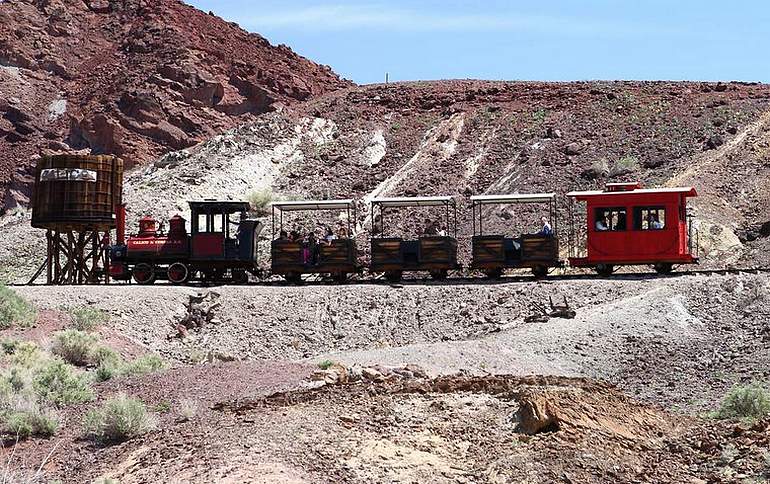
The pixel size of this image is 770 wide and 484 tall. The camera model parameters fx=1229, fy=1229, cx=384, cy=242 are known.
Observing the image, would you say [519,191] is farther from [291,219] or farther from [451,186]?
[291,219]

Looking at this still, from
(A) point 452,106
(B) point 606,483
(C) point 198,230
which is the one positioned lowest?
(B) point 606,483

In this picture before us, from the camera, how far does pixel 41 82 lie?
72.6 metres

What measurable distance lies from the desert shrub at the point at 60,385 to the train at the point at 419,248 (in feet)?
50.7

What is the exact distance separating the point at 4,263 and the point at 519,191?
68.4 feet

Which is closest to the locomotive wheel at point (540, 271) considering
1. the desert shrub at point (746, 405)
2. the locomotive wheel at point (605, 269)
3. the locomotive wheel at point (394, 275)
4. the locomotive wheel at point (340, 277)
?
the locomotive wheel at point (605, 269)

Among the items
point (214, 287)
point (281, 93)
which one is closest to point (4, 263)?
point (214, 287)

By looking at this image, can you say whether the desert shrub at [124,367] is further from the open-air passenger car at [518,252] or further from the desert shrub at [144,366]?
the open-air passenger car at [518,252]

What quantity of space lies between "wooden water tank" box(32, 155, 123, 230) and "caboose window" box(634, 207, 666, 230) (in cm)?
1698

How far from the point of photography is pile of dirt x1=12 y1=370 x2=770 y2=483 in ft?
52.2

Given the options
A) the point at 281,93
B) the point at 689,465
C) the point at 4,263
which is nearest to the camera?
the point at 689,465

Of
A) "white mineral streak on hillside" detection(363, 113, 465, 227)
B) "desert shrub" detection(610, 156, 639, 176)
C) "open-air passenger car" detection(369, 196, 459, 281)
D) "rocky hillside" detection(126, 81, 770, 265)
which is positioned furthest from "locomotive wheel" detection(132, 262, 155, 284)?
"desert shrub" detection(610, 156, 639, 176)

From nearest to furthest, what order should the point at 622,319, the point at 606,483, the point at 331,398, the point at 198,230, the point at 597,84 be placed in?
the point at 606,483 → the point at 331,398 → the point at 622,319 → the point at 198,230 → the point at 597,84

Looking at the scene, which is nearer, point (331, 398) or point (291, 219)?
point (331, 398)

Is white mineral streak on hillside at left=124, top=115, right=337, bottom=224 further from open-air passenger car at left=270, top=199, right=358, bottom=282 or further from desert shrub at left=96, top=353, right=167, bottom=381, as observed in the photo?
desert shrub at left=96, top=353, right=167, bottom=381
